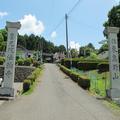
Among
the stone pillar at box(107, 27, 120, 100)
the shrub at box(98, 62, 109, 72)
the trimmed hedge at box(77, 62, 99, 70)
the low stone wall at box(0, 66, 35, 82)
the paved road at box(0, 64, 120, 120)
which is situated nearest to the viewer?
the paved road at box(0, 64, 120, 120)

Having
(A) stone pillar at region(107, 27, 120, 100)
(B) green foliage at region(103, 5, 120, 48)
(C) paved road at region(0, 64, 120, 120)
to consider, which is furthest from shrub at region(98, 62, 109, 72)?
(C) paved road at region(0, 64, 120, 120)

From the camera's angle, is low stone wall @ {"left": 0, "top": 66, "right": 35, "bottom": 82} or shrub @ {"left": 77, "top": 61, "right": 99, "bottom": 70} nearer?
low stone wall @ {"left": 0, "top": 66, "right": 35, "bottom": 82}

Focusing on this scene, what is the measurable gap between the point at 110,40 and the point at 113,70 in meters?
1.91

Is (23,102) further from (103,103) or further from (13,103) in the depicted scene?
(103,103)

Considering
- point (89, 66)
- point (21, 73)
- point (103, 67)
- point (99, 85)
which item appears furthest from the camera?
point (89, 66)

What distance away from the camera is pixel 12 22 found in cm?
1941

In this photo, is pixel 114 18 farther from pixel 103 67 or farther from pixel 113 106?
pixel 113 106

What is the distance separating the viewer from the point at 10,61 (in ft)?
63.1

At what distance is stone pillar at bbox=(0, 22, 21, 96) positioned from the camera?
62.6 feet

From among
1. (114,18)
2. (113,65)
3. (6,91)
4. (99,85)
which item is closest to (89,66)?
(114,18)

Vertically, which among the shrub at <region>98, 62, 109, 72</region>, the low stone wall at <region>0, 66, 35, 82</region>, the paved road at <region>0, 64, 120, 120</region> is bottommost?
the paved road at <region>0, 64, 120, 120</region>

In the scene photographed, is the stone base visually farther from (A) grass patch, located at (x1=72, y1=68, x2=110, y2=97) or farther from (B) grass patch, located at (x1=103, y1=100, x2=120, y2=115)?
(A) grass patch, located at (x1=72, y1=68, x2=110, y2=97)

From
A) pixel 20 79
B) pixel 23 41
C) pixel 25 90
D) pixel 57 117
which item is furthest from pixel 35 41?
pixel 57 117

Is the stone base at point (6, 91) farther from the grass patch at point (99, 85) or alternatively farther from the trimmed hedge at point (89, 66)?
the trimmed hedge at point (89, 66)
